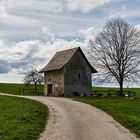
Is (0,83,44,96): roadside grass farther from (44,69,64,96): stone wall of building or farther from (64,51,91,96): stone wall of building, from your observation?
(64,51,91,96): stone wall of building

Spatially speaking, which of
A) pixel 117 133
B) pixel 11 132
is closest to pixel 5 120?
pixel 11 132

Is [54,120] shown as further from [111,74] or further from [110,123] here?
[111,74]

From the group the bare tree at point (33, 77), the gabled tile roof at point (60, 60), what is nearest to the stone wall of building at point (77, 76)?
the gabled tile roof at point (60, 60)

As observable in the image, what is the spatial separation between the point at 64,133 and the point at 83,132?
38.5 inches

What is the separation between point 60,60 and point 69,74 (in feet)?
15.3

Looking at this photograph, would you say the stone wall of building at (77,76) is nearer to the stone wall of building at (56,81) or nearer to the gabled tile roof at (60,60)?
the gabled tile roof at (60,60)

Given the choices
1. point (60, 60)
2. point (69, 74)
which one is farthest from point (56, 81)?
point (60, 60)

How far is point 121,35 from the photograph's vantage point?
71.8 metres

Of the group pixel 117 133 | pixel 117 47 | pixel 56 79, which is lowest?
pixel 117 133

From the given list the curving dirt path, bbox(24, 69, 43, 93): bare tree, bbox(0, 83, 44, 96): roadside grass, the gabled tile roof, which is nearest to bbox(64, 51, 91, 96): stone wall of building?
the gabled tile roof

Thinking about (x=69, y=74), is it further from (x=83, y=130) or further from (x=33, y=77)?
(x=83, y=130)

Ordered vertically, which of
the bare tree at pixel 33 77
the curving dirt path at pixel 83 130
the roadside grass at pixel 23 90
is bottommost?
the curving dirt path at pixel 83 130

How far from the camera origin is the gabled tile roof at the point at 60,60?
66.9 metres

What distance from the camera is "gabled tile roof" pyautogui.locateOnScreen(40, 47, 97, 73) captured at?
220 ft
